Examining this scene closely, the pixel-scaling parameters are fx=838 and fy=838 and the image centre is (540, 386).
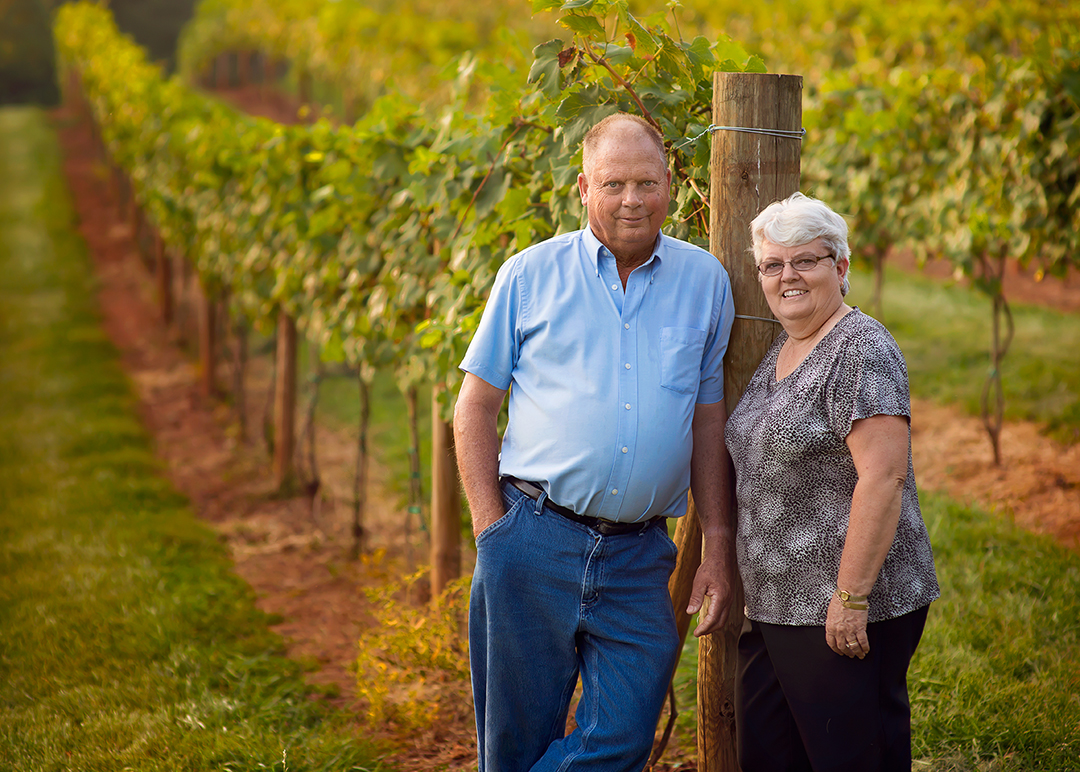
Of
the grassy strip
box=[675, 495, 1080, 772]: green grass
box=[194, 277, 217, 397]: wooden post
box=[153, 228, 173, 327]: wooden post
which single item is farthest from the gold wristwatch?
box=[153, 228, 173, 327]: wooden post

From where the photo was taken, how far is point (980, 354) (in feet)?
25.1

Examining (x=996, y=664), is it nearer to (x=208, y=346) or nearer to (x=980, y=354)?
(x=980, y=354)

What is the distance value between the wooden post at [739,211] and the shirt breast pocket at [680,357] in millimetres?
213

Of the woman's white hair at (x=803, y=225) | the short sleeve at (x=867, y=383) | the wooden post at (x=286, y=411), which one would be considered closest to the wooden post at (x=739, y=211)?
the woman's white hair at (x=803, y=225)

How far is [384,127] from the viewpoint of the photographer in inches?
156

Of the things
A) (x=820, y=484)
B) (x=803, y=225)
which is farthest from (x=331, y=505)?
(x=803, y=225)

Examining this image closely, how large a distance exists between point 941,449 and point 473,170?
4.16m

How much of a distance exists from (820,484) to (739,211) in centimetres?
74

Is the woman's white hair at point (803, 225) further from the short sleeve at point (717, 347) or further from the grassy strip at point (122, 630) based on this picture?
the grassy strip at point (122, 630)

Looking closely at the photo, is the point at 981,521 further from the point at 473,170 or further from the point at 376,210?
the point at 376,210

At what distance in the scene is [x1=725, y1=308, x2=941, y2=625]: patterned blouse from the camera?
1.85 meters

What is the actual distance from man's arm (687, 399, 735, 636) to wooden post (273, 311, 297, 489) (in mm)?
4449

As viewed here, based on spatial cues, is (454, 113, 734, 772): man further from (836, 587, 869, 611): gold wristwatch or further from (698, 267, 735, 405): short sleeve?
(836, 587, 869, 611): gold wristwatch

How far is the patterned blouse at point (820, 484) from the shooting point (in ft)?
6.06
